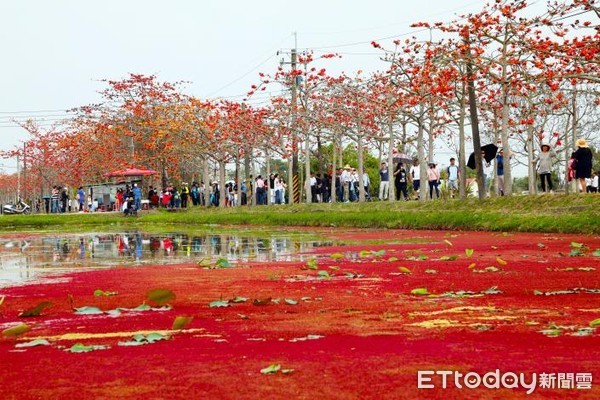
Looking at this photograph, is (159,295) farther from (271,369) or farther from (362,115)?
(362,115)

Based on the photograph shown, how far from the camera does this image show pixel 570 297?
9039mm

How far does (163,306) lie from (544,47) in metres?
13.5

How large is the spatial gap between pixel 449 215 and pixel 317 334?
75.1ft

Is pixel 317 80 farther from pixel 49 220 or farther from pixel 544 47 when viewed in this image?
pixel 544 47

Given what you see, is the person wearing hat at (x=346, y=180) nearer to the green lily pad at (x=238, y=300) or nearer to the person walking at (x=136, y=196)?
the person walking at (x=136, y=196)

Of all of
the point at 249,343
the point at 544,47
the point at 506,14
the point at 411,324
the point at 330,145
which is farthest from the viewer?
the point at 330,145

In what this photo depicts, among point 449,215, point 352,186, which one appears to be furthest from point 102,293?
point 352,186

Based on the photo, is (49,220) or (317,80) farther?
(49,220)

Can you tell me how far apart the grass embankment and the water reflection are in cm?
637

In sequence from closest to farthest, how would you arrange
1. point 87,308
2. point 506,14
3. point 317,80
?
1. point 87,308
2. point 506,14
3. point 317,80

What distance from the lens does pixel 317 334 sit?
6.80 meters

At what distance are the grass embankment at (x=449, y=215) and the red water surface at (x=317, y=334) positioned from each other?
12001mm

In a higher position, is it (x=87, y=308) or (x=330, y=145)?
(x=330, y=145)

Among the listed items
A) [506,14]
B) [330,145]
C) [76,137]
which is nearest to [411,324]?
[506,14]
